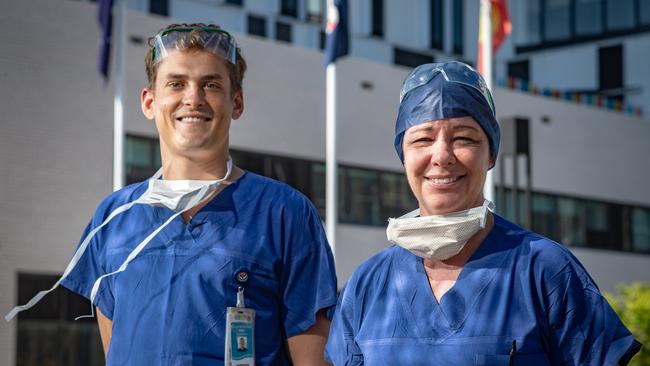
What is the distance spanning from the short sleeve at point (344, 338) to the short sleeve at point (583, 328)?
64cm

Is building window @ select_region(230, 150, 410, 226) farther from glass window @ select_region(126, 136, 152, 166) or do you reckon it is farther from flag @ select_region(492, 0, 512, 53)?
flag @ select_region(492, 0, 512, 53)

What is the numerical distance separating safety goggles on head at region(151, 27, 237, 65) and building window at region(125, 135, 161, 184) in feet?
65.0

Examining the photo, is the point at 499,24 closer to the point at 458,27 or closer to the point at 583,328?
the point at 583,328

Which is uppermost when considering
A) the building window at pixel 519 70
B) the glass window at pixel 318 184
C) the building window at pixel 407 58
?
the building window at pixel 519 70

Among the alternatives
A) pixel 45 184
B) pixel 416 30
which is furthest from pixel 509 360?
pixel 416 30

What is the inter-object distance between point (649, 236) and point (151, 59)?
35.0m

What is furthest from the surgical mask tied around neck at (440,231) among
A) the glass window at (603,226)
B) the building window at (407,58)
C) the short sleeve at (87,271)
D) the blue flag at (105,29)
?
the building window at (407,58)

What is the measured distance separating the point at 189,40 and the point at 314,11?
2956 centimetres

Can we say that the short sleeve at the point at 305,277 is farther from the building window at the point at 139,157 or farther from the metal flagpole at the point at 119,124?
the building window at the point at 139,157

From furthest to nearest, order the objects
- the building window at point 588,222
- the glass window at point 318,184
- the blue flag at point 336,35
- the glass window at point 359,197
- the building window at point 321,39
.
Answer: the building window at point 321,39 → the building window at point 588,222 → the glass window at point 359,197 → the glass window at point 318,184 → the blue flag at point 336,35

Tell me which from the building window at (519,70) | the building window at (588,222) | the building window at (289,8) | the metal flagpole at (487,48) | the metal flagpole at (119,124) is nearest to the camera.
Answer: the metal flagpole at (487,48)

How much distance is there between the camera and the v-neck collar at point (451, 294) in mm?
4133

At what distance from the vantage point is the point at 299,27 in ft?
112

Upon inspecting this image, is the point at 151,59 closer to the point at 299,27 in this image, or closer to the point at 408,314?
the point at 408,314
